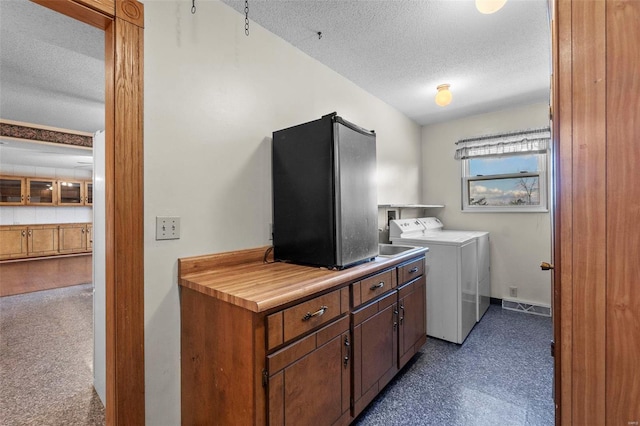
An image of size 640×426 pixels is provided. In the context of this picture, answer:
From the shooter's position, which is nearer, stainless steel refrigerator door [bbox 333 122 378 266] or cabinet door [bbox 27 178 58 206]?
stainless steel refrigerator door [bbox 333 122 378 266]

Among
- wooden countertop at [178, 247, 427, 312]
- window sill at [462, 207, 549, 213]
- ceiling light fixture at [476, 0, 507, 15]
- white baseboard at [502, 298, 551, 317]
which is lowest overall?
white baseboard at [502, 298, 551, 317]

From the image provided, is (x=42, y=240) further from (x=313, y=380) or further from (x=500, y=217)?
(x=500, y=217)

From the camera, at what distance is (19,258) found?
188 inches

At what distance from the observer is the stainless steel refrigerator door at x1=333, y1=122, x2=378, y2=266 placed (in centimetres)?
158

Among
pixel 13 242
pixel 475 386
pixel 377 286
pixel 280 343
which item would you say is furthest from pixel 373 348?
pixel 13 242

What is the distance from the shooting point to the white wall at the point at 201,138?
140cm

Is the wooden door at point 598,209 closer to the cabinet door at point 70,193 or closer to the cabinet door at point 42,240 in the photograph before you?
the cabinet door at point 42,240

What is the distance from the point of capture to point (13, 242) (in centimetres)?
483

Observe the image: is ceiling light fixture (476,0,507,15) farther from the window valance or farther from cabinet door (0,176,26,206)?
cabinet door (0,176,26,206)

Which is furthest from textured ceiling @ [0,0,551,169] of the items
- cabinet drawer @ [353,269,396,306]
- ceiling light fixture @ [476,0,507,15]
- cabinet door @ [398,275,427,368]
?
cabinet door @ [398,275,427,368]

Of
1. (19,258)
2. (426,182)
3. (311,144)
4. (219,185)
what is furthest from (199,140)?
(19,258)

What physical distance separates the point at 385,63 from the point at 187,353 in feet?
8.40

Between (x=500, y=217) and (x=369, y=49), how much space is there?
Answer: 276 centimetres

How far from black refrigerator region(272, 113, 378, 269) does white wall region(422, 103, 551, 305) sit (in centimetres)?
253
